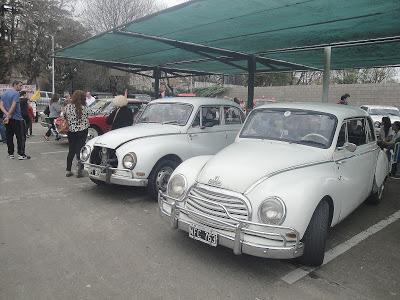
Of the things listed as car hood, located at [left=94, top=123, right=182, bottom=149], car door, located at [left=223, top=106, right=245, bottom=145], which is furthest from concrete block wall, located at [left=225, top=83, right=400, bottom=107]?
car hood, located at [left=94, top=123, right=182, bottom=149]

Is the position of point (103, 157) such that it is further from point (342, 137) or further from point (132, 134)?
point (342, 137)

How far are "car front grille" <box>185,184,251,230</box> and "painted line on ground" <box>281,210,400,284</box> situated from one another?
80cm

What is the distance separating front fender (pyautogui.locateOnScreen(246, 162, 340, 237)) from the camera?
3.71 metres

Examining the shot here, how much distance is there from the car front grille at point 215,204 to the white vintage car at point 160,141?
2012mm

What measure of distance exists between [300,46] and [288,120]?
18.6 ft

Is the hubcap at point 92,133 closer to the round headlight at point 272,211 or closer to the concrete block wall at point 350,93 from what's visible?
the round headlight at point 272,211

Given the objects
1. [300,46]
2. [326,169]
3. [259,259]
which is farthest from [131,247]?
[300,46]

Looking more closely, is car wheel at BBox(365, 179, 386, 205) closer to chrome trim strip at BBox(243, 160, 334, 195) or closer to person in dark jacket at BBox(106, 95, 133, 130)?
chrome trim strip at BBox(243, 160, 334, 195)

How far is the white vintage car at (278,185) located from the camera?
12.2 feet

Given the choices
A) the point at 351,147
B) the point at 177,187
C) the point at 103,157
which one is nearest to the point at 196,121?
the point at 103,157

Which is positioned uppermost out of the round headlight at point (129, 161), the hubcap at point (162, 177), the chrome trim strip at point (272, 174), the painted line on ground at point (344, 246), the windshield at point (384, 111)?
the windshield at point (384, 111)

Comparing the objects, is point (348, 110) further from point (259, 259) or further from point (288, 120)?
point (259, 259)

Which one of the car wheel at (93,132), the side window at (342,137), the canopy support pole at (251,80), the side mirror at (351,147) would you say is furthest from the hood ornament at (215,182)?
the car wheel at (93,132)

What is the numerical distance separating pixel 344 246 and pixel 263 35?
589 centimetres
